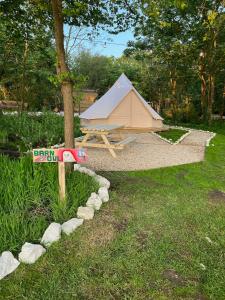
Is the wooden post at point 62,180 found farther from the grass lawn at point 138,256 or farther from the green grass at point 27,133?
the green grass at point 27,133

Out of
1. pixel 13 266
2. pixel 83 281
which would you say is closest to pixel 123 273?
pixel 83 281

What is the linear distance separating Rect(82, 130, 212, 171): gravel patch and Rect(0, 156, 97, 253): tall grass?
96.5 inches

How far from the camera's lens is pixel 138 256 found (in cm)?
343

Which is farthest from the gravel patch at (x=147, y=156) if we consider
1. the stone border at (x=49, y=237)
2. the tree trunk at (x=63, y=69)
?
the stone border at (x=49, y=237)

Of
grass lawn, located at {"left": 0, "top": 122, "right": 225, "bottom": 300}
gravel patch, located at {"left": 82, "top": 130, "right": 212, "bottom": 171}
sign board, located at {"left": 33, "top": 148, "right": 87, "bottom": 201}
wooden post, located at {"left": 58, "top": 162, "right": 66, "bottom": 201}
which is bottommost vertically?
grass lawn, located at {"left": 0, "top": 122, "right": 225, "bottom": 300}

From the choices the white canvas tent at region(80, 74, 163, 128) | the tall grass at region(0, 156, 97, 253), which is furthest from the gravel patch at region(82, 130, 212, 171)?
the white canvas tent at region(80, 74, 163, 128)

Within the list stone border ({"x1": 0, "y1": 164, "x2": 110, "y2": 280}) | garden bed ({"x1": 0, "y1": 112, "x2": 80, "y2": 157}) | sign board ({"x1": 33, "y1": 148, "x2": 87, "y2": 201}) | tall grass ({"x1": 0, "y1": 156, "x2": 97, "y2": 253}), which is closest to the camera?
stone border ({"x1": 0, "y1": 164, "x2": 110, "y2": 280})

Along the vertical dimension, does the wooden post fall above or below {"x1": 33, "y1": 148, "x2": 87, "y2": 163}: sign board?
below

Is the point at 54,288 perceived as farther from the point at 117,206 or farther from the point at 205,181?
the point at 205,181

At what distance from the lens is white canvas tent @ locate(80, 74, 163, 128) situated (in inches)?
585

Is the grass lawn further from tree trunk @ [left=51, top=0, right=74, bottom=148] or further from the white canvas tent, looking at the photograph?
the white canvas tent

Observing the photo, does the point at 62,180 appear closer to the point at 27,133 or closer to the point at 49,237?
the point at 49,237

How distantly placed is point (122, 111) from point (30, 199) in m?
11.4

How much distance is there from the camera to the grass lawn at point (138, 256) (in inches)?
115
